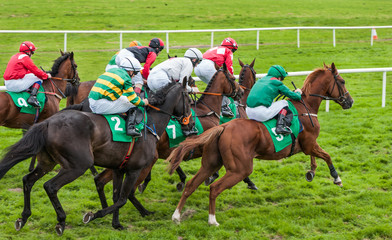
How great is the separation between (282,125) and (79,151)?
8.68 feet

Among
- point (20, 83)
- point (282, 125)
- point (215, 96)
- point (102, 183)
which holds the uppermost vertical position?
point (20, 83)

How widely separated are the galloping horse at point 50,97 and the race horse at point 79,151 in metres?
2.48

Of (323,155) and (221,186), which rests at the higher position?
(323,155)

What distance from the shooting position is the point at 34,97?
8320 millimetres

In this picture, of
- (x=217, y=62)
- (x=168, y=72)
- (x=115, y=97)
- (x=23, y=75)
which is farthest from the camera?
(x=217, y=62)

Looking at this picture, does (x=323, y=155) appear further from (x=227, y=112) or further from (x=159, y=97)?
(x=159, y=97)

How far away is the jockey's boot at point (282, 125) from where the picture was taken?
666 cm

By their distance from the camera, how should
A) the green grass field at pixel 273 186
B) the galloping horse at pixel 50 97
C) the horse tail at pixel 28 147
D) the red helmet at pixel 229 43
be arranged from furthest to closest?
the red helmet at pixel 229 43 → the galloping horse at pixel 50 97 → the green grass field at pixel 273 186 → the horse tail at pixel 28 147

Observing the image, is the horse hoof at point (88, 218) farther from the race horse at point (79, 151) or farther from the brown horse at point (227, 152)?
the brown horse at point (227, 152)

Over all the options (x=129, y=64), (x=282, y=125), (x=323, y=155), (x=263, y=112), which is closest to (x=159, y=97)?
(x=129, y=64)

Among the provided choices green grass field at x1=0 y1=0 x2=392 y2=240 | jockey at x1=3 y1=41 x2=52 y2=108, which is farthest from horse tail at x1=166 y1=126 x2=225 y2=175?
jockey at x1=3 y1=41 x2=52 y2=108

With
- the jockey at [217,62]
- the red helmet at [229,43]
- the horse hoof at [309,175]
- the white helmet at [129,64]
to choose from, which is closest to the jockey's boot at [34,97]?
the white helmet at [129,64]

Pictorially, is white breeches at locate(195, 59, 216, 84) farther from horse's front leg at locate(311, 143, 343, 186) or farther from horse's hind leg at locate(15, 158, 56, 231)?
horse's hind leg at locate(15, 158, 56, 231)

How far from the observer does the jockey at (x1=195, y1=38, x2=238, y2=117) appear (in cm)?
794
